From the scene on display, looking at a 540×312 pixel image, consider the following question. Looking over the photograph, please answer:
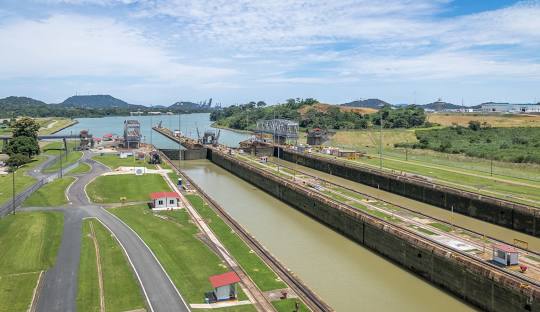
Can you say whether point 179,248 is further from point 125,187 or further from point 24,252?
point 125,187

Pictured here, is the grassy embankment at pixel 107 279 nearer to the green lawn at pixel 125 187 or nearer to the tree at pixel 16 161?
the green lawn at pixel 125 187

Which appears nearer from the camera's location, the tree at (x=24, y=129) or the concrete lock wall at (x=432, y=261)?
the concrete lock wall at (x=432, y=261)

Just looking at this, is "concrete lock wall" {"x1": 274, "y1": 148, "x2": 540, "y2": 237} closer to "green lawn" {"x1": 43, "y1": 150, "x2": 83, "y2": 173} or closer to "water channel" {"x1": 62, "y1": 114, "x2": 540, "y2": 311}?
"water channel" {"x1": 62, "y1": 114, "x2": 540, "y2": 311}

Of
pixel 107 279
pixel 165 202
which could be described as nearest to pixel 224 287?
pixel 107 279

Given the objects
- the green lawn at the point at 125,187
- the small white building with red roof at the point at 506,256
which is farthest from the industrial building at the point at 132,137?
the small white building with red roof at the point at 506,256

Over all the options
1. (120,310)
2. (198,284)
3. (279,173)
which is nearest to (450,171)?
(279,173)

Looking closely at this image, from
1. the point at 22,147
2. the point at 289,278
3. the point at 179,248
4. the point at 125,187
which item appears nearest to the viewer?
the point at 289,278

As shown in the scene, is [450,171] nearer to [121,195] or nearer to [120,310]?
[121,195]

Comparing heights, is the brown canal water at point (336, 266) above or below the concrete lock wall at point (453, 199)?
below

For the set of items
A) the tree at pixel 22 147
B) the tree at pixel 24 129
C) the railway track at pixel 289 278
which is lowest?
the railway track at pixel 289 278
